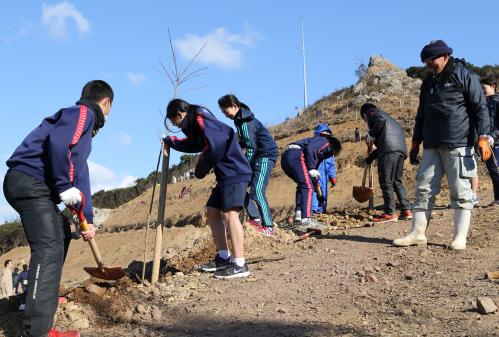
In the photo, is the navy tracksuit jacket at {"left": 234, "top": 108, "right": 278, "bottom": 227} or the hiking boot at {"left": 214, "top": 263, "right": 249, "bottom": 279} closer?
the hiking boot at {"left": 214, "top": 263, "right": 249, "bottom": 279}

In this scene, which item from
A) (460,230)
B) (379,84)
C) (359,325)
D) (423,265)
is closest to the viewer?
(359,325)

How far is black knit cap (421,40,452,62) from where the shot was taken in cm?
577

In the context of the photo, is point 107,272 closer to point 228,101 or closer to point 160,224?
point 160,224

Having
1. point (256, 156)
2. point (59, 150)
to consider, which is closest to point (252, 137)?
point (256, 156)

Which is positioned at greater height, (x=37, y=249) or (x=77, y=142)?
(x=77, y=142)

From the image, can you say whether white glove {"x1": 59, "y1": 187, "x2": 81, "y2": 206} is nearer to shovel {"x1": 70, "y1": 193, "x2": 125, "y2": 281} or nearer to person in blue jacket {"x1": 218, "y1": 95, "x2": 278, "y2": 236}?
shovel {"x1": 70, "y1": 193, "x2": 125, "y2": 281}

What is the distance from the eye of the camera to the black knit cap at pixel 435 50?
18.9ft

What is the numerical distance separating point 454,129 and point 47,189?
3.71 metres

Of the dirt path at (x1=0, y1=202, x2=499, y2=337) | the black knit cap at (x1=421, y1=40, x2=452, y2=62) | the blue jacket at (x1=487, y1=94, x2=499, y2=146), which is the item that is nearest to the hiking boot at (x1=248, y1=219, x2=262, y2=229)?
the dirt path at (x1=0, y1=202, x2=499, y2=337)

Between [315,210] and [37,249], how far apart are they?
6967mm

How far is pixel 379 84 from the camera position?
31.8 metres

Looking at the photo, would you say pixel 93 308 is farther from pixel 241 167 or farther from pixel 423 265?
pixel 423 265

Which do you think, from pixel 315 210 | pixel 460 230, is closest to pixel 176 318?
pixel 460 230

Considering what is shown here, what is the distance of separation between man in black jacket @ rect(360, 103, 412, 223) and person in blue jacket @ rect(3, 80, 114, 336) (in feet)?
14.3
